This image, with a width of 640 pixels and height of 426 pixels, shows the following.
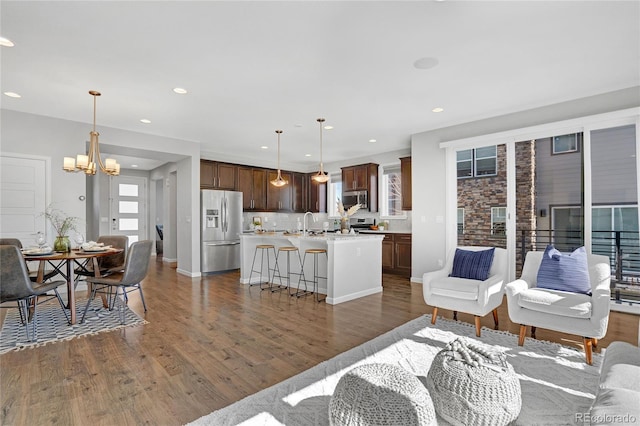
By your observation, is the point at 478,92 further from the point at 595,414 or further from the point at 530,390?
the point at 595,414

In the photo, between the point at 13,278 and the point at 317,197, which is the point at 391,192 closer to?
the point at 317,197

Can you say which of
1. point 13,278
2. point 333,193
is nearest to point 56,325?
point 13,278

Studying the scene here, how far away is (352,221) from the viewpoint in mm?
8203

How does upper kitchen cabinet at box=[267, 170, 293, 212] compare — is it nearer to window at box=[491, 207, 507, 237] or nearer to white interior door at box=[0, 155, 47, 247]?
white interior door at box=[0, 155, 47, 247]

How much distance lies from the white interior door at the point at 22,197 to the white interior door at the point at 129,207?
16.0 feet

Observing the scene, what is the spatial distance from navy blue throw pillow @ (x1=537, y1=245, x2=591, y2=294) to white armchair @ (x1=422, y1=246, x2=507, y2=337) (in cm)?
38

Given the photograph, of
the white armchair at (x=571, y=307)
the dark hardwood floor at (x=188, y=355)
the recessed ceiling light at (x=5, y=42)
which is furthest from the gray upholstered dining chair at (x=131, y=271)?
the white armchair at (x=571, y=307)

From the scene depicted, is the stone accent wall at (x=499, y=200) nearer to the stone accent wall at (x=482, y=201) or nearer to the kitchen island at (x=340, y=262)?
the stone accent wall at (x=482, y=201)

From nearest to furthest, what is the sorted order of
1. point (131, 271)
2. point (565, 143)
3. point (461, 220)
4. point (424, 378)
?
point (424, 378) < point (131, 271) < point (565, 143) < point (461, 220)

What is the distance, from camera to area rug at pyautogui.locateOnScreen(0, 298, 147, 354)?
3012 millimetres

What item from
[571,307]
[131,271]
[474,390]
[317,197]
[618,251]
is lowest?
[474,390]

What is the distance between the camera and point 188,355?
272 centimetres

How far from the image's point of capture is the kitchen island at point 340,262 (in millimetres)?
4422

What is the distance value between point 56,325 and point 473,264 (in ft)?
15.3
